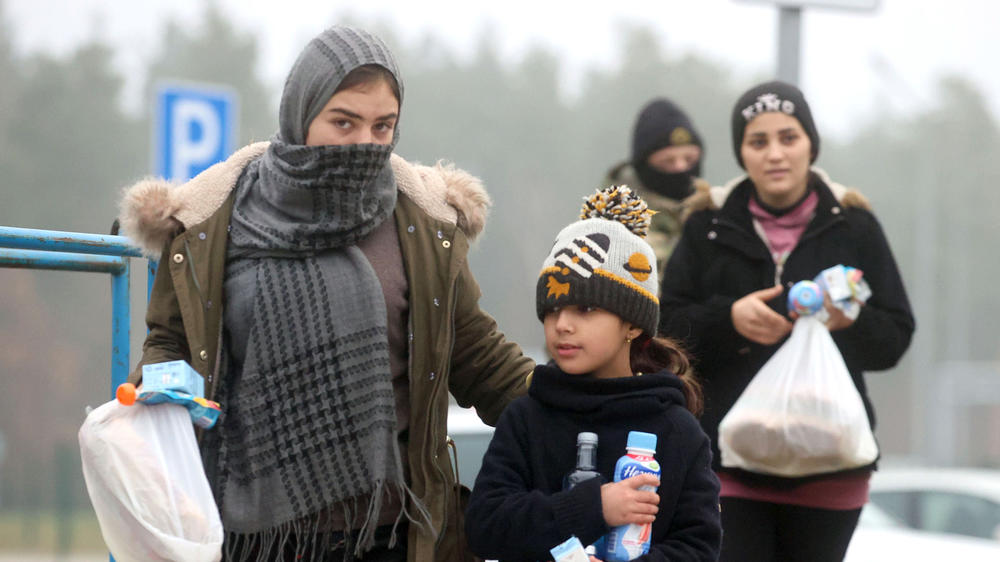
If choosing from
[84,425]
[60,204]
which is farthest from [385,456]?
[60,204]

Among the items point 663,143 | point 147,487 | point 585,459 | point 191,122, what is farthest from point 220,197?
point 191,122

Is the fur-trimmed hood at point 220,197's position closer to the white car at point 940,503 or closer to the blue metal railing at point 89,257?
the blue metal railing at point 89,257

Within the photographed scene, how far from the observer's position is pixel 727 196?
434cm

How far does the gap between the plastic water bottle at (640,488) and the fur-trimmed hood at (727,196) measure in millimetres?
1794

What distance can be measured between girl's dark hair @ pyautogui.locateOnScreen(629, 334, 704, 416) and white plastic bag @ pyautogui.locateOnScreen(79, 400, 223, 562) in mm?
1024

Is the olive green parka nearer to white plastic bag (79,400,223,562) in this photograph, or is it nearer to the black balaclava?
white plastic bag (79,400,223,562)

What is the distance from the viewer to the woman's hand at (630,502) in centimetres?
262

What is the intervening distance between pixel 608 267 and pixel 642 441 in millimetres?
405

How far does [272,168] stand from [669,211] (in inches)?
107

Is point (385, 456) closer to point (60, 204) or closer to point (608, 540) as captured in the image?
point (608, 540)

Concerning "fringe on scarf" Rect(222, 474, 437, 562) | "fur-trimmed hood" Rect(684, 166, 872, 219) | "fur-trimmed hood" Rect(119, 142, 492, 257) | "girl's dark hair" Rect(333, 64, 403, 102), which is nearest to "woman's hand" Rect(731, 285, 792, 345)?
"fur-trimmed hood" Rect(684, 166, 872, 219)

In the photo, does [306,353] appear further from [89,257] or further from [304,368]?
[89,257]

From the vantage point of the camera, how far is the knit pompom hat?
2.86 m

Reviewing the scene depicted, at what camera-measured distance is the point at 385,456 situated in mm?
2770
